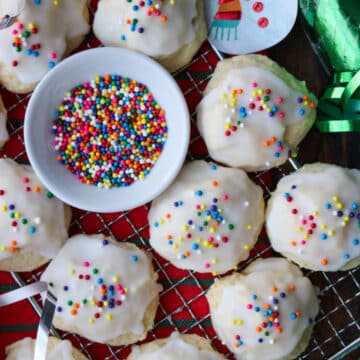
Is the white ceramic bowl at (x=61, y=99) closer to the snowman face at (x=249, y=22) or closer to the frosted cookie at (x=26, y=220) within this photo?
the frosted cookie at (x=26, y=220)

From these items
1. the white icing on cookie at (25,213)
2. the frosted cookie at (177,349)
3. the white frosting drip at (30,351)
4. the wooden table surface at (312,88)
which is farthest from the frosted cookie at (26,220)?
the wooden table surface at (312,88)

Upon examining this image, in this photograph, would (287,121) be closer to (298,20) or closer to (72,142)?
(298,20)

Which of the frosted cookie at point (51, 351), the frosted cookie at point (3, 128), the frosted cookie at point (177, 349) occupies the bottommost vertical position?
the frosted cookie at point (177, 349)

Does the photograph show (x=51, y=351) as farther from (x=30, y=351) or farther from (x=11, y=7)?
(x=11, y=7)

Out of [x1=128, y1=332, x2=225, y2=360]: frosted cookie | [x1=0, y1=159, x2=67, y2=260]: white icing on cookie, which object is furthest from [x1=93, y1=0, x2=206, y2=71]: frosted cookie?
[x1=128, y1=332, x2=225, y2=360]: frosted cookie

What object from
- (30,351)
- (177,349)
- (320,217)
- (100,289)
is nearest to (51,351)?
(30,351)
